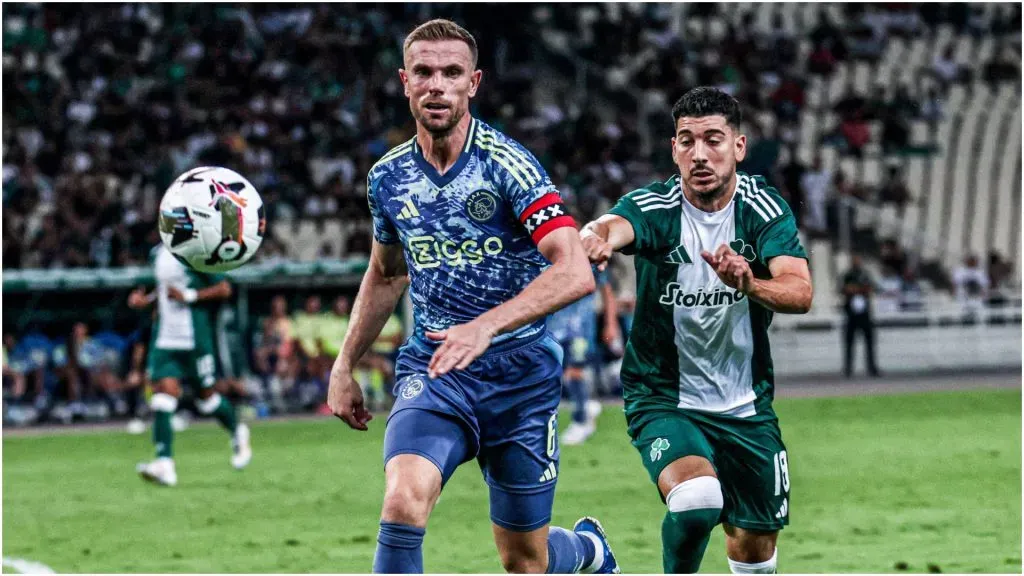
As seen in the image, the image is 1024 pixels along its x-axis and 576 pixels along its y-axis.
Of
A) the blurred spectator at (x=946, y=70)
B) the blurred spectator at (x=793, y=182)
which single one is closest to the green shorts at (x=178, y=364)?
the blurred spectator at (x=793, y=182)

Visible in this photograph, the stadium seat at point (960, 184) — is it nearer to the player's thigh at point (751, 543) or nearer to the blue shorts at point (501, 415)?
the player's thigh at point (751, 543)

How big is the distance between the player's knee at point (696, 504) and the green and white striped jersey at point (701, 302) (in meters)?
0.42

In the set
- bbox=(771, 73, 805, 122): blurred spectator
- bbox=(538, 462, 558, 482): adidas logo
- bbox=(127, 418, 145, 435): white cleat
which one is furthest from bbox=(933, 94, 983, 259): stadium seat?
bbox=(538, 462, 558, 482): adidas logo

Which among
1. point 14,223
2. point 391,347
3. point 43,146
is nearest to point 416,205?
point 391,347

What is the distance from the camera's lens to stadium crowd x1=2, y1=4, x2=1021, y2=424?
25.9 meters

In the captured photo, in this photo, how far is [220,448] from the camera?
18.0 meters

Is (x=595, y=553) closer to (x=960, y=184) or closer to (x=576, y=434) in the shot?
(x=576, y=434)

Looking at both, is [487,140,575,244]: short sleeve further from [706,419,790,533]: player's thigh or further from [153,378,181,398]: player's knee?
[153,378,181,398]: player's knee

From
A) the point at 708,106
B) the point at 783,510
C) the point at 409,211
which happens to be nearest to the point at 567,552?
the point at 783,510

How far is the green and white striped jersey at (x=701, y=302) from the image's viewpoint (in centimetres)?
678

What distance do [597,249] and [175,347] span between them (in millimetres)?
8677

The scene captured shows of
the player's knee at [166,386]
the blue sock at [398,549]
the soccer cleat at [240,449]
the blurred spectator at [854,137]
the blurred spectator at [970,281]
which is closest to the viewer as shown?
the blue sock at [398,549]

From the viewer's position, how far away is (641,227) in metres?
6.75

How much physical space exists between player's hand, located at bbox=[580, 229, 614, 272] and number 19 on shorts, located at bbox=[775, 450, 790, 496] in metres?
1.32
